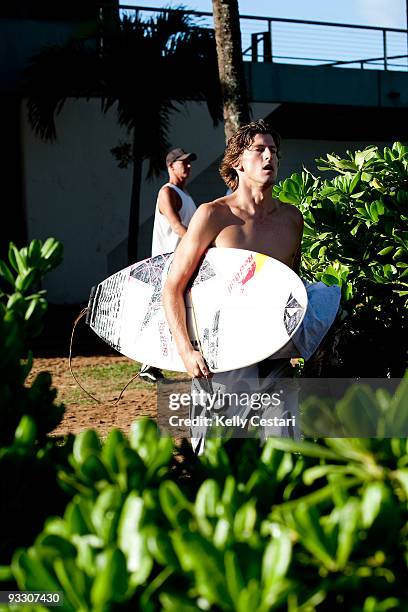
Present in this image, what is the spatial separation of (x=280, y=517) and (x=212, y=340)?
89.1 inches

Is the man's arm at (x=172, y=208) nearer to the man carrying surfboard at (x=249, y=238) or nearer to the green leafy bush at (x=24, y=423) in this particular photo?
the man carrying surfboard at (x=249, y=238)

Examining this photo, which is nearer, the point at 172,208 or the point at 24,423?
the point at 24,423

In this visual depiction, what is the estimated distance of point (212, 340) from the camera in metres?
3.77

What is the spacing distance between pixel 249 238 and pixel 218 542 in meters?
2.59

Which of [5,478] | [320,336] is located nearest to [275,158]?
[320,336]

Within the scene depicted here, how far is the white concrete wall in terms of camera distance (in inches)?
608

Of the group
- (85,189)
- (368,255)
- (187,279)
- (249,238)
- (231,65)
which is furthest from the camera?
(85,189)

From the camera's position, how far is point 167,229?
7906mm

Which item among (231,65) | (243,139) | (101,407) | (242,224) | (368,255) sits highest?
(231,65)

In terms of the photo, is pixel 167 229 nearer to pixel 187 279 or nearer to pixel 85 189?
pixel 187 279

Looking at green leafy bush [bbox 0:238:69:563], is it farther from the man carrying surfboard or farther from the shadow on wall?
the shadow on wall

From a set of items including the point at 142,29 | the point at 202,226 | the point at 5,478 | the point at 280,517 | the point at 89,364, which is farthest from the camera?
the point at 142,29

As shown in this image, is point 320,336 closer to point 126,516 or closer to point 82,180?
point 126,516

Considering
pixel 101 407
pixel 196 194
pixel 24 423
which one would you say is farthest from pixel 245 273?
pixel 196 194
